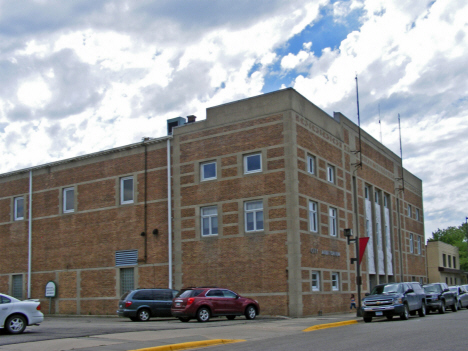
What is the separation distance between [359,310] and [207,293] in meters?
7.36


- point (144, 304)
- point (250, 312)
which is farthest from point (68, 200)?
point (250, 312)

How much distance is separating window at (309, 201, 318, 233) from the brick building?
0.06 m

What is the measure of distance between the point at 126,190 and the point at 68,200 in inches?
205

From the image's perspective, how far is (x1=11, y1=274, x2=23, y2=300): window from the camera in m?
37.2

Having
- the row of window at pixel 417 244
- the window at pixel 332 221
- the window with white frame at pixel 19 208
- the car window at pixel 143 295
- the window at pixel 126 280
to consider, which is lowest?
the car window at pixel 143 295

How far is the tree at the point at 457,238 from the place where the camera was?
9400 centimetres

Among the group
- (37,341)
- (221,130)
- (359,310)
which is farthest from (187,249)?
(37,341)

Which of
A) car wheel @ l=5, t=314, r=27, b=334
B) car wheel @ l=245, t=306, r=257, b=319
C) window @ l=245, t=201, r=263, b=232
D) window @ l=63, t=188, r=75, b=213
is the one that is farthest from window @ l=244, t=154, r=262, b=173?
car wheel @ l=5, t=314, r=27, b=334

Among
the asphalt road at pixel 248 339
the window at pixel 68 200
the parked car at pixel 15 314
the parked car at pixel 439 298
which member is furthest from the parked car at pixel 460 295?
the window at pixel 68 200

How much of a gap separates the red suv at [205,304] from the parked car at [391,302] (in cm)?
535

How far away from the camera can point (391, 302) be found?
22734mm

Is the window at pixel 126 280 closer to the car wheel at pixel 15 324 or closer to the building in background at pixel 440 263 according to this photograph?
the car wheel at pixel 15 324

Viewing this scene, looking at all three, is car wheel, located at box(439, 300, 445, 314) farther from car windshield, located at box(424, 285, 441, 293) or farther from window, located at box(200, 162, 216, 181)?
window, located at box(200, 162, 216, 181)

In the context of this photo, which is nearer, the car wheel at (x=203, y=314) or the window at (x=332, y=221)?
the car wheel at (x=203, y=314)
